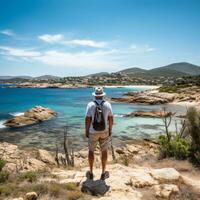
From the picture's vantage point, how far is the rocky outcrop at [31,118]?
100 ft

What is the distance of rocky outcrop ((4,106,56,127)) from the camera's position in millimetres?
30531

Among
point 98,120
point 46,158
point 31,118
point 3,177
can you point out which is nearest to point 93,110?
point 98,120

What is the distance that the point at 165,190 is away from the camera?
6211mm

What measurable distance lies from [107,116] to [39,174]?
273cm

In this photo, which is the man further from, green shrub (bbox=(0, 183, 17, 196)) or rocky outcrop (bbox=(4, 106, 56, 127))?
rocky outcrop (bbox=(4, 106, 56, 127))

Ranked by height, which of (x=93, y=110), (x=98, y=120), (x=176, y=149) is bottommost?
(x=176, y=149)

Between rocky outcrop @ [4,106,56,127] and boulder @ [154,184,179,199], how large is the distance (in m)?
26.1

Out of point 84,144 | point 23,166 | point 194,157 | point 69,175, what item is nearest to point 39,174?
point 69,175

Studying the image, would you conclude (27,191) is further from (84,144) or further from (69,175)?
(84,144)

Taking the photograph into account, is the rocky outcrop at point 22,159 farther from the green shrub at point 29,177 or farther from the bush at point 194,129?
the bush at point 194,129

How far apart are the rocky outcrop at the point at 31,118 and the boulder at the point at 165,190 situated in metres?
26.1

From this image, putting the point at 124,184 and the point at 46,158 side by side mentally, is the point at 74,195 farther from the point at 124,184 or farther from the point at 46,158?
the point at 46,158

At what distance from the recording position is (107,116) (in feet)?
20.7

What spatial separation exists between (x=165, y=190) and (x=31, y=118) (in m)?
29.2
